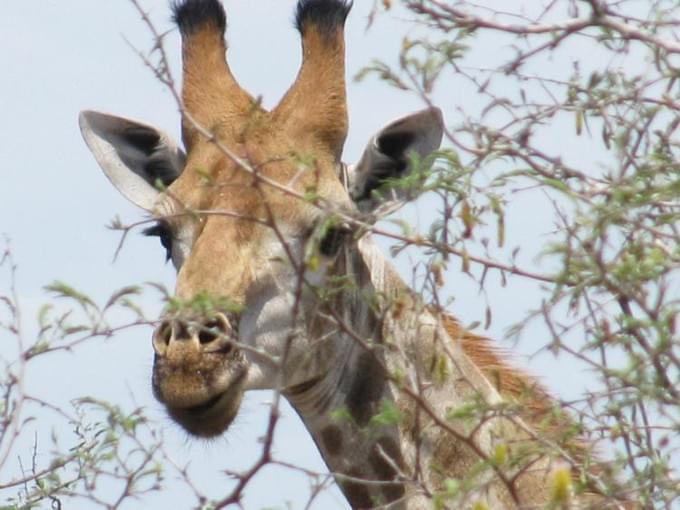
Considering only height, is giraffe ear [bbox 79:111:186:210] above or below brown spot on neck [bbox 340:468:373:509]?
above

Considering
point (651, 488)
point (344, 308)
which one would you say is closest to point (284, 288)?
point (344, 308)

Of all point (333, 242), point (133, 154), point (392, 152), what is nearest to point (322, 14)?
point (392, 152)

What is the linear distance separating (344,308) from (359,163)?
0.77m

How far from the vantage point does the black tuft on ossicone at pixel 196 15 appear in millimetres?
8102

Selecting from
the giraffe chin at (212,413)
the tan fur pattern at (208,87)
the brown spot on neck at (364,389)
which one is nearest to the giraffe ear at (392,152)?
the tan fur pattern at (208,87)

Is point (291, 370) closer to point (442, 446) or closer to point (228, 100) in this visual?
point (442, 446)

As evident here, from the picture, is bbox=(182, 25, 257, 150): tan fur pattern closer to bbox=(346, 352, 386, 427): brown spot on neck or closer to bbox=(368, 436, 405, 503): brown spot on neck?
bbox=(346, 352, 386, 427): brown spot on neck

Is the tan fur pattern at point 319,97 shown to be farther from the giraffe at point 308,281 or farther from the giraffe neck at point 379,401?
the giraffe neck at point 379,401

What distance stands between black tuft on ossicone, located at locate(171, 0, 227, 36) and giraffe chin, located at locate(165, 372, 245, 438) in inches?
84.9

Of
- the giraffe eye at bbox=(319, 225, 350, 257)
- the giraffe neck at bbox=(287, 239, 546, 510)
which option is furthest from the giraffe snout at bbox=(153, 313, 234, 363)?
the giraffe eye at bbox=(319, 225, 350, 257)

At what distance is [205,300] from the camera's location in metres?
4.92

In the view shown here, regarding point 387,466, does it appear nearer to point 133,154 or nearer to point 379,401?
point 379,401

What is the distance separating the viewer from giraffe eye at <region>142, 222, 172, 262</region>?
7.30 meters

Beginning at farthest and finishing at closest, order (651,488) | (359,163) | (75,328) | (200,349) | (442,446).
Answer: (359,163) → (442,446) → (200,349) → (75,328) → (651,488)
